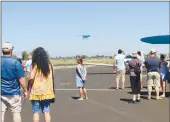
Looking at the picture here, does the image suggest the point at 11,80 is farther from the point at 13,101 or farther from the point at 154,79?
the point at 154,79

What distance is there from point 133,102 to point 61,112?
2606 mm

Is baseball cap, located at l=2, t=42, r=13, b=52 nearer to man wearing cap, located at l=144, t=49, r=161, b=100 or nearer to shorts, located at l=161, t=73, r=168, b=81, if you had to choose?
man wearing cap, located at l=144, t=49, r=161, b=100

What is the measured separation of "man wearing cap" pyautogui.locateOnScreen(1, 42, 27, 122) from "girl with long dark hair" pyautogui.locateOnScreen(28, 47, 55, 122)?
0.18 m

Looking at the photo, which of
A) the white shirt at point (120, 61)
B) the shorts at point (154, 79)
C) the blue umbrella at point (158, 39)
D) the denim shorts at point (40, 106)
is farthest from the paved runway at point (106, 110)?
the blue umbrella at point (158, 39)

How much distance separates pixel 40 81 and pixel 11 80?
0.52m

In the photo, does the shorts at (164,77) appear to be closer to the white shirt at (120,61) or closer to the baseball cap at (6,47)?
the white shirt at (120,61)

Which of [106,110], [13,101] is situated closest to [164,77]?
[106,110]

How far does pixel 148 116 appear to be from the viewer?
8797 millimetres

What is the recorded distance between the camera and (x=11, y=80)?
6.70m

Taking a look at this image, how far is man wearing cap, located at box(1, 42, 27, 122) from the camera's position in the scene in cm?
662

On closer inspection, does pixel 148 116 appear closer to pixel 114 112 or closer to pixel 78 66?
pixel 114 112

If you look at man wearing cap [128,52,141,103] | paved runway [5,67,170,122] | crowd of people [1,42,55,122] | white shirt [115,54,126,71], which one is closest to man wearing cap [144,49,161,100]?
man wearing cap [128,52,141,103]

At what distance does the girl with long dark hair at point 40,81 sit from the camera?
668 cm

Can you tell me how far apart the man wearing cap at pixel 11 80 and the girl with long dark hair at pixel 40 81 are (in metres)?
0.18
